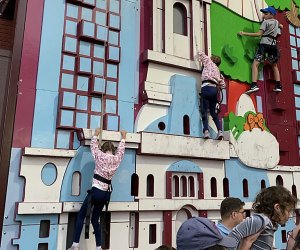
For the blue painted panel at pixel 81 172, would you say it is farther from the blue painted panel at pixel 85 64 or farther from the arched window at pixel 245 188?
the arched window at pixel 245 188

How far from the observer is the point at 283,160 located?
4859 mm

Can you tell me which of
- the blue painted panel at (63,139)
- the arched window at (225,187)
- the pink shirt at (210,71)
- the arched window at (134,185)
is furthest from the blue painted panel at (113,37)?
the arched window at (225,187)

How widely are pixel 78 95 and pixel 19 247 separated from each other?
5.13 ft

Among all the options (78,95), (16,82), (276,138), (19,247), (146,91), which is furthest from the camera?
(276,138)

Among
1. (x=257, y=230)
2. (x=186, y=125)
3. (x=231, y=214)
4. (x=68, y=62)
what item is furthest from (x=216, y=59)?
(x=257, y=230)

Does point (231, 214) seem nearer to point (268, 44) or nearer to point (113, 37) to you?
point (113, 37)

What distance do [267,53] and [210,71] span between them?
1286 millimetres

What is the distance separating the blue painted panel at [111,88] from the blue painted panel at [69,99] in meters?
→ 0.41

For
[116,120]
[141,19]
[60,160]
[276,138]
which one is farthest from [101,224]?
[276,138]

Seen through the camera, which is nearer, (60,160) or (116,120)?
(60,160)

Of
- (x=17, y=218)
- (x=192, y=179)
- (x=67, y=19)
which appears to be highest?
(x=67, y=19)

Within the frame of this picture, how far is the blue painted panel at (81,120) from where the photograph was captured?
11.6ft

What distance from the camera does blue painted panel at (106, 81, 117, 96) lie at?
3.77 m

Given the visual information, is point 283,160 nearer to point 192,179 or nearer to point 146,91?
point 192,179
